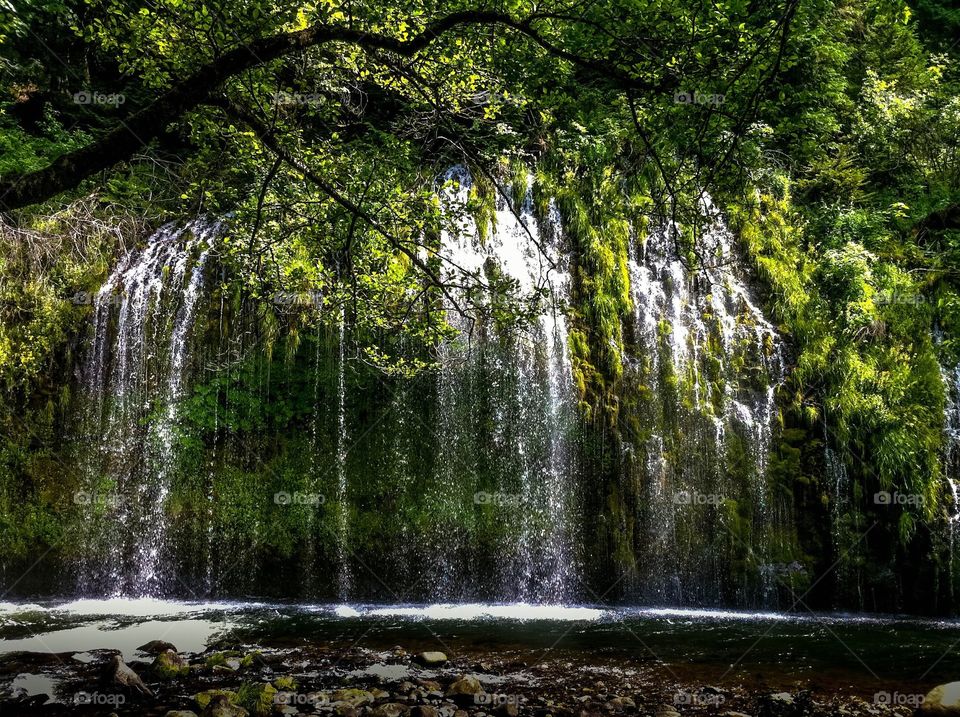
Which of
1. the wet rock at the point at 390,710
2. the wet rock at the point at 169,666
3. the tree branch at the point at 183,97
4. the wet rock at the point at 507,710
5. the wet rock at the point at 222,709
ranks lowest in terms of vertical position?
the wet rock at the point at 507,710

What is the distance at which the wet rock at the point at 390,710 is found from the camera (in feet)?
15.5

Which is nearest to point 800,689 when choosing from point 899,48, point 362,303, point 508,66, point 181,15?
point 362,303

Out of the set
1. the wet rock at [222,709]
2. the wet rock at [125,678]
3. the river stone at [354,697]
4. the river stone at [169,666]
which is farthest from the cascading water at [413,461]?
the wet rock at [222,709]

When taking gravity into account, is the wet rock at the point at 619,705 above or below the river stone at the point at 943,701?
below

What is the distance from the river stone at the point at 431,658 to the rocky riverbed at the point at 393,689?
12mm

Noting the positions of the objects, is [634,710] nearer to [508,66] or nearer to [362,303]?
[362,303]

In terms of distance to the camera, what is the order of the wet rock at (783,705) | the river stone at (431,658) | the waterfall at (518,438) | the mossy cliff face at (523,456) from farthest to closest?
the waterfall at (518,438) < the mossy cliff face at (523,456) < the river stone at (431,658) < the wet rock at (783,705)

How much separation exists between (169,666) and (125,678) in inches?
15.7

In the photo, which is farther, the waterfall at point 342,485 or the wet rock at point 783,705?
the waterfall at point 342,485

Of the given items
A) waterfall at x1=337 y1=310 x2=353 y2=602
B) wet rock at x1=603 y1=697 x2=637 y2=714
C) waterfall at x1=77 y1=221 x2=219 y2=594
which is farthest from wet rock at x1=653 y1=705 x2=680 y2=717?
waterfall at x1=77 y1=221 x2=219 y2=594

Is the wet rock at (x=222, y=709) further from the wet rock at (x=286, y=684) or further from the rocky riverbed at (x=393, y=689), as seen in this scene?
the wet rock at (x=286, y=684)

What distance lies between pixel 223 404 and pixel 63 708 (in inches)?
219

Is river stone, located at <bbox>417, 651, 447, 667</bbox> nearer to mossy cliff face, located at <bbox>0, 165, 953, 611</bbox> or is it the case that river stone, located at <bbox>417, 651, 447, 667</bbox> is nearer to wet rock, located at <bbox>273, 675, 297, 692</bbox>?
wet rock, located at <bbox>273, 675, 297, 692</bbox>

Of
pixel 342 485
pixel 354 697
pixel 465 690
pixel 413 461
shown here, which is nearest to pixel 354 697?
pixel 354 697
